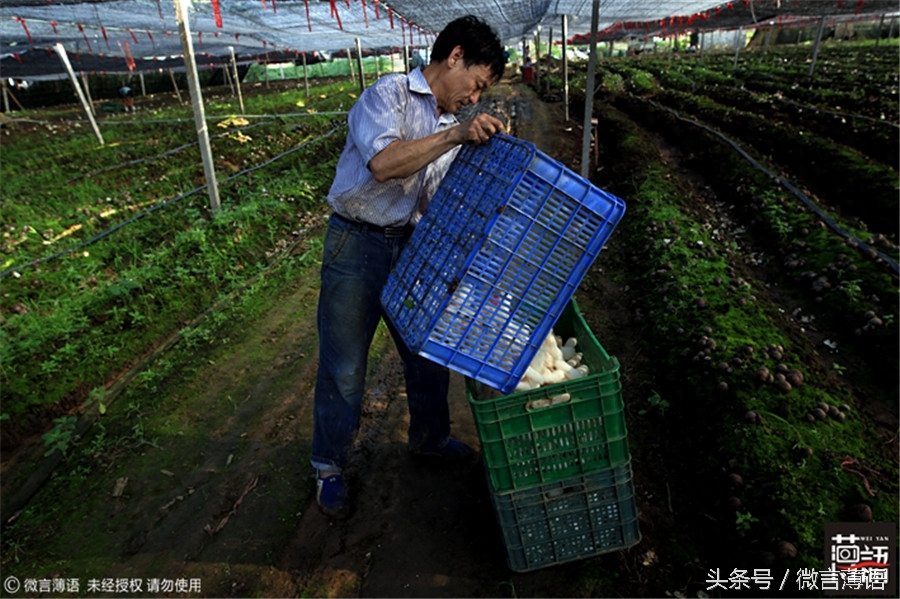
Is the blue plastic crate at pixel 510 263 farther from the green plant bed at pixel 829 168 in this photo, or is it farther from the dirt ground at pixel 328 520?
the green plant bed at pixel 829 168

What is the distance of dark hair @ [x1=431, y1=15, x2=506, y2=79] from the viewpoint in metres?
2.55

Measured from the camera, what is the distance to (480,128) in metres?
2.29

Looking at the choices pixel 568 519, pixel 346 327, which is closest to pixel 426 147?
pixel 346 327

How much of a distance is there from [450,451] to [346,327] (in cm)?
113

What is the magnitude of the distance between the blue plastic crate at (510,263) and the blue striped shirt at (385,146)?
50cm

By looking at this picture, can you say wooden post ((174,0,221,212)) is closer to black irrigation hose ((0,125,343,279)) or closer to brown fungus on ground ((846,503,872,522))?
black irrigation hose ((0,125,343,279))

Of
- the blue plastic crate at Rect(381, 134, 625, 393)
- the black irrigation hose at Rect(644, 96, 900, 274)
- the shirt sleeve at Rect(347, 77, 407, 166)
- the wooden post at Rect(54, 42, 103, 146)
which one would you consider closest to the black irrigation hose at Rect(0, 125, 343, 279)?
the wooden post at Rect(54, 42, 103, 146)

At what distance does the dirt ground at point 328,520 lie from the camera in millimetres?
2742

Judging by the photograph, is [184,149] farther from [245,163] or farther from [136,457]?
[136,457]

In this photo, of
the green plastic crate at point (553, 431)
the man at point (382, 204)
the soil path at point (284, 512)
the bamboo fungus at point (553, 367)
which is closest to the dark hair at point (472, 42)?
the man at point (382, 204)

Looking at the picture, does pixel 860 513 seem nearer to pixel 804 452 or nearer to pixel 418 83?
pixel 804 452

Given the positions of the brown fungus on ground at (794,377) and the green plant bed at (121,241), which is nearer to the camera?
the brown fungus on ground at (794,377)

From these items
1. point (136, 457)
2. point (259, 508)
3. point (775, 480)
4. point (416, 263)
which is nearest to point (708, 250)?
point (775, 480)

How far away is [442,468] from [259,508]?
3.57 feet
